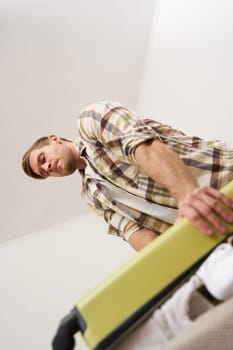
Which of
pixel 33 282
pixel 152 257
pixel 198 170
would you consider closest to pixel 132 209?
pixel 198 170

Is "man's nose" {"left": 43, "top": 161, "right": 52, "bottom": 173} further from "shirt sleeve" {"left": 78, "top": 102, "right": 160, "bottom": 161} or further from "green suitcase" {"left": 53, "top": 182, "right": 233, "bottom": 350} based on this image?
"green suitcase" {"left": 53, "top": 182, "right": 233, "bottom": 350}

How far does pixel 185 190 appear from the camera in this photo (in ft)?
1.72

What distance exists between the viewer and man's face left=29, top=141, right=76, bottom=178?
0.92 metres

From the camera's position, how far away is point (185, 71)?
5.24ft

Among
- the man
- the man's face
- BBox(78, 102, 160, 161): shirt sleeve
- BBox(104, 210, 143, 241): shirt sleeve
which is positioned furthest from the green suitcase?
the man's face

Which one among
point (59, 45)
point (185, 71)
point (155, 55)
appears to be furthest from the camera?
point (155, 55)

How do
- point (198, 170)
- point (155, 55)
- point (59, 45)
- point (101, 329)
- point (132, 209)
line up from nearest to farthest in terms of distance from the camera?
point (101, 329) < point (198, 170) < point (132, 209) < point (59, 45) < point (155, 55)

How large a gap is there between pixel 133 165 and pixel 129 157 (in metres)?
0.14

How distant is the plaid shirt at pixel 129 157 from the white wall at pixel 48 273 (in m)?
0.52

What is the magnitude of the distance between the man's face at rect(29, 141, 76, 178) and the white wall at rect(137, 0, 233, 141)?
797mm

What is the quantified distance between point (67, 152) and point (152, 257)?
576 mm

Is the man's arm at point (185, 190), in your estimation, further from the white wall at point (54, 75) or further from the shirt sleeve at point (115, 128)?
the white wall at point (54, 75)

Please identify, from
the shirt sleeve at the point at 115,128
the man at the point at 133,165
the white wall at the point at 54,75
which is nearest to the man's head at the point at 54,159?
the man at the point at 133,165

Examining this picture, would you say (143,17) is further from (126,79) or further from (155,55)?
(126,79)
